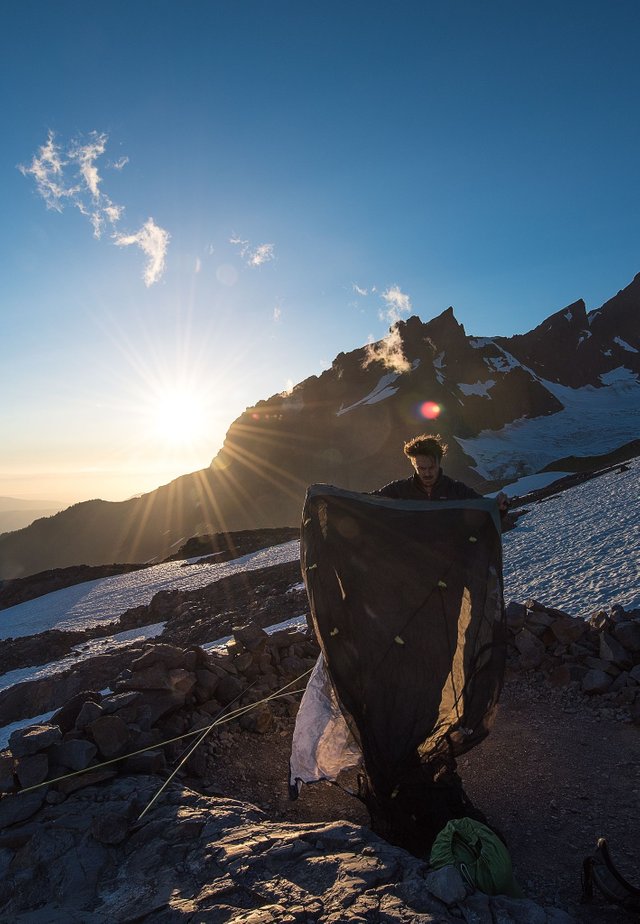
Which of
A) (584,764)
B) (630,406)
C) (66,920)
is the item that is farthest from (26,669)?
(630,406)

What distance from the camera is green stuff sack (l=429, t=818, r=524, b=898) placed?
321 cm

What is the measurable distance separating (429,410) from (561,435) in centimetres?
→ 2691

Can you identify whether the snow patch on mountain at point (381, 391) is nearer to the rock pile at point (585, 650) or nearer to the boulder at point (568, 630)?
the rock pile at point (585, 650)

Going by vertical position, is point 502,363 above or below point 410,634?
above

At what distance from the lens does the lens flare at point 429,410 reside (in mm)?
94938

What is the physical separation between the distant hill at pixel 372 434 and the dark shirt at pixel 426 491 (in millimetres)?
67187

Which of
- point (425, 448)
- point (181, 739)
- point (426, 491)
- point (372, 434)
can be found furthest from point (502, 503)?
point (372, 434)

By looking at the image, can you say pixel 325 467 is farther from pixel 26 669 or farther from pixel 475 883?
pixel 475 883

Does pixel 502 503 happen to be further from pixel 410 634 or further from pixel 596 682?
pixel 596 682

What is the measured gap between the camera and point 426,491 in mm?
5633

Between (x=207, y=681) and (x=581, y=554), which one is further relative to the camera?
(x=581, y=554)

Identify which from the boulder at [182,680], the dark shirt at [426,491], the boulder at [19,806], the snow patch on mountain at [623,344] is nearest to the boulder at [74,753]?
the boulder at [19,806]

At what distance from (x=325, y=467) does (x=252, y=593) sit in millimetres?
70153

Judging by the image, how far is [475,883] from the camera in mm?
3195
